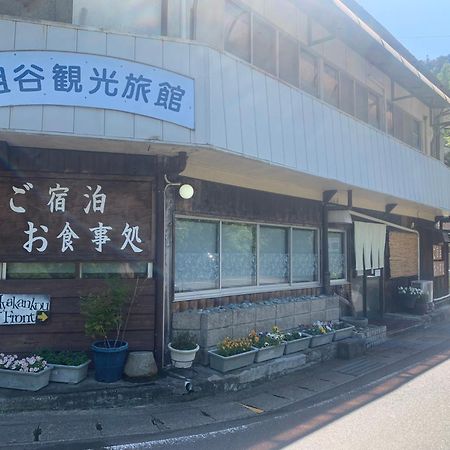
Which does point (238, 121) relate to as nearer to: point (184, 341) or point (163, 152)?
point (163, 152)

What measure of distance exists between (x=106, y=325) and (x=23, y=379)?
3.89 feet

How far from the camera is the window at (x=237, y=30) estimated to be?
7723 millimetres

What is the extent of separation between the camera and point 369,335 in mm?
9820

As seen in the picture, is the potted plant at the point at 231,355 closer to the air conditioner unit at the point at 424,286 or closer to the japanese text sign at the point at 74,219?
the japanese text sign at the point at 74,219

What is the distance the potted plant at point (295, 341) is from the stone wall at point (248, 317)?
1.17ft

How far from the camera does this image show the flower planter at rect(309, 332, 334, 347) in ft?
27.5

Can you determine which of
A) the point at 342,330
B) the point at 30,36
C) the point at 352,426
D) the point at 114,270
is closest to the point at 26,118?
the point at 30,36

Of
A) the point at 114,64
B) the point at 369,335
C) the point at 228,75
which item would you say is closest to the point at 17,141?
the point at 114,64

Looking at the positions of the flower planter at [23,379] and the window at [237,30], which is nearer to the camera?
the flower planter at [23,379]

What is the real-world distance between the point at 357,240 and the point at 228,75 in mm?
6824

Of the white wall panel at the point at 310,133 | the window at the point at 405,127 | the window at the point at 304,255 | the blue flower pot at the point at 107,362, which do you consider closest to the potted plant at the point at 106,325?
the blue flower pot at the point at 107,362

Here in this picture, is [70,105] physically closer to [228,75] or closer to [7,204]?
[7,204]

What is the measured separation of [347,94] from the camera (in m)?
11.2

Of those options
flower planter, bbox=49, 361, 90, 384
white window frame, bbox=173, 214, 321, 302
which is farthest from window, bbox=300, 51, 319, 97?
flower planter, bbox=49, 361, 90, 384
